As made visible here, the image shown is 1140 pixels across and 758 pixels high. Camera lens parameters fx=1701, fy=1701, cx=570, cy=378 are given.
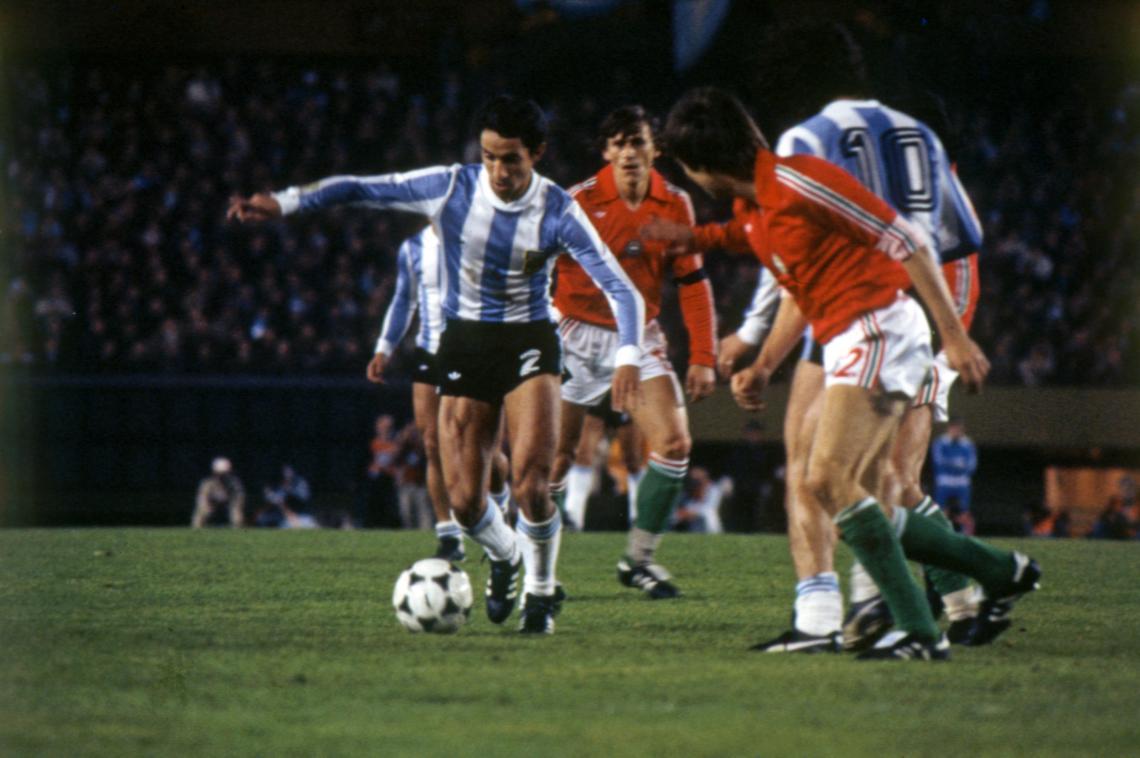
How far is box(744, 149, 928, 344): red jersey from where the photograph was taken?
17.8 feet

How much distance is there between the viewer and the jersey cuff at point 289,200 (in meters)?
6.37

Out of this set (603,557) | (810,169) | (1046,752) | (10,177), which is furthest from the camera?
(10,177)

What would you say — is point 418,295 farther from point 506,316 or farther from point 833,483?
point 833,483

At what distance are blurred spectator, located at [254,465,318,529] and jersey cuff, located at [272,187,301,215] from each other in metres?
14.2

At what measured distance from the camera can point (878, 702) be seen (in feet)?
15.4

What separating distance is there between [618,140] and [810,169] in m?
3.43

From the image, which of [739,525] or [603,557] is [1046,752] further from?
[739,525]

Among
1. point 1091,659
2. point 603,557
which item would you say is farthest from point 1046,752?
point 603,557

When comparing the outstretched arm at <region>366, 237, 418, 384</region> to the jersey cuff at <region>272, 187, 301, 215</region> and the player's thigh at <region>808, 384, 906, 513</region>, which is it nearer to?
the jersey cuff at <region>272, 187, 301, 215</region>

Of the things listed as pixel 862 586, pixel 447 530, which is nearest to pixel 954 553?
pixel 862 586

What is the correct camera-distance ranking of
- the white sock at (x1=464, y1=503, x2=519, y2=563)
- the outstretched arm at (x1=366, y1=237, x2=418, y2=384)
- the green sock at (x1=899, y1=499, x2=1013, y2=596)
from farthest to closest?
the outstretched arm at (x1=366, y1=237, x2=418, y2=384) → the white sock at (x1=464, y1=503, x2=519, y2=563) → the green sock at (x1=899, y1=499, x2=1013, y2=596)

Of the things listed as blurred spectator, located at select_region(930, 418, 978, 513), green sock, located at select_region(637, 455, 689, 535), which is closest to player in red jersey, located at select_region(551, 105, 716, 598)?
green sock, located at select_region(637, 455, 689, 535)

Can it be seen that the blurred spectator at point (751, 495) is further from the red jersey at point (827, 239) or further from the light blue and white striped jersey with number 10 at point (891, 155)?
the red jersey at point (827, 239)

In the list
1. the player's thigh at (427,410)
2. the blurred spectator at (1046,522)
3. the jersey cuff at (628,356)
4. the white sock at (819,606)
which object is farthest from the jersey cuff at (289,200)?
the blurred spectator at (1046,522)
